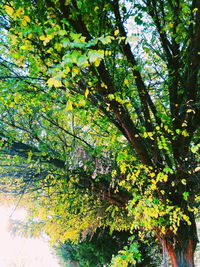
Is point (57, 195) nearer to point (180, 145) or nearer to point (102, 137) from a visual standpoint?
point (102, 137)

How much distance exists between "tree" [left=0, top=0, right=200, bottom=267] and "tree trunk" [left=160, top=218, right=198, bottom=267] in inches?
0.9

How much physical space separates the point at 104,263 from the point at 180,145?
28.3 feet

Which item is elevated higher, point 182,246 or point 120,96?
point 120,96

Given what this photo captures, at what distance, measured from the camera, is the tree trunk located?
14.9ft

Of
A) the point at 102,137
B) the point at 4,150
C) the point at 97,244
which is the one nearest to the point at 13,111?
the point at 4,150

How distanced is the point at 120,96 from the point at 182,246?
3921 mm

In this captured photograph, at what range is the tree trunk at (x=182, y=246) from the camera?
4.54 meters

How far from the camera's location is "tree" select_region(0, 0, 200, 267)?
9.77 ft

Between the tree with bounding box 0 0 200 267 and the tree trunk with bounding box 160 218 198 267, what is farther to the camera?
the tree trunk with bounding box 160 218 198 267

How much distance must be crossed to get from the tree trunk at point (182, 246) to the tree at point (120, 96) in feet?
0.07

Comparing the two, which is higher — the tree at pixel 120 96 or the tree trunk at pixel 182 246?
the tree at pixel 120 96

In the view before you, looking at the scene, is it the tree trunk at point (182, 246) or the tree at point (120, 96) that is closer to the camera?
the tree at point (120, 96)

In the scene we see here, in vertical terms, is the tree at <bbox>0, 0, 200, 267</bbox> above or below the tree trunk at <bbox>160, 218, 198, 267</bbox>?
above

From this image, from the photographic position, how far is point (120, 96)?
388cm
